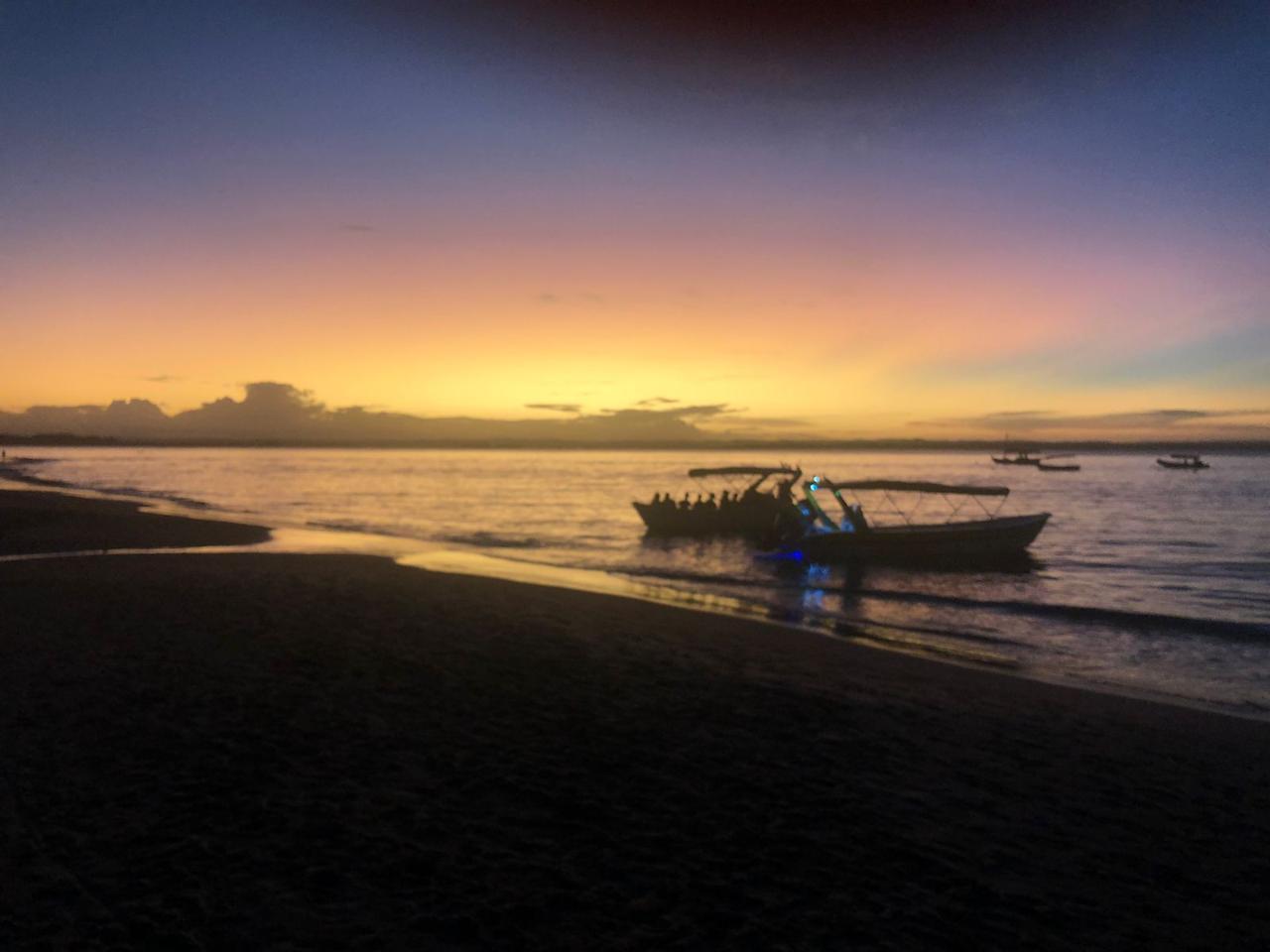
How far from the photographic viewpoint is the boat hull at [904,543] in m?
33.7

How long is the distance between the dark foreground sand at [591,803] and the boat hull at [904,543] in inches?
777

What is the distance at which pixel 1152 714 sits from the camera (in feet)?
39.7

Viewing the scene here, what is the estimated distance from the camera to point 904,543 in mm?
33812

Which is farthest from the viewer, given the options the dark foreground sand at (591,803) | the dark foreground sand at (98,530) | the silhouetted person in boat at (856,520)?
the silhouetted person in boat at (856,520)

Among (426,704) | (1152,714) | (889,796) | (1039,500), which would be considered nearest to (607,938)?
(889,796)

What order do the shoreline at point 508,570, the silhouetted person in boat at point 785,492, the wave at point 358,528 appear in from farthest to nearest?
the silhouetted person in boat at point 785,492
the wave at point 358,528
the shoreline at point 508,570

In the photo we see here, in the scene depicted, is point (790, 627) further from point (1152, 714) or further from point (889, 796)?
point (889, 796)

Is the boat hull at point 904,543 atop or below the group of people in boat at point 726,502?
below

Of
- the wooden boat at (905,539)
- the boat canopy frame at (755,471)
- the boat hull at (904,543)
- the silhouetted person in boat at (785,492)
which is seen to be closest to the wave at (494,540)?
the boat canopy frame at (755,471)

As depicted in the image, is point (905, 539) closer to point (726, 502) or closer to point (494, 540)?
point (726, 502)

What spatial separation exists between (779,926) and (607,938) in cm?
114

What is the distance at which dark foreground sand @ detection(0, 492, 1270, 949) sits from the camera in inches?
220

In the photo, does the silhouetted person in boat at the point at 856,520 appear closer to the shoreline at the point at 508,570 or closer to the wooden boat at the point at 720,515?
the wooden boat at the point at 720,515

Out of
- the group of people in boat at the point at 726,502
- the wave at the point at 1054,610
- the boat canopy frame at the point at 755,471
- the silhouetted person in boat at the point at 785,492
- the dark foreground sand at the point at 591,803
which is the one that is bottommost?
the wave at the point at 1054,610
